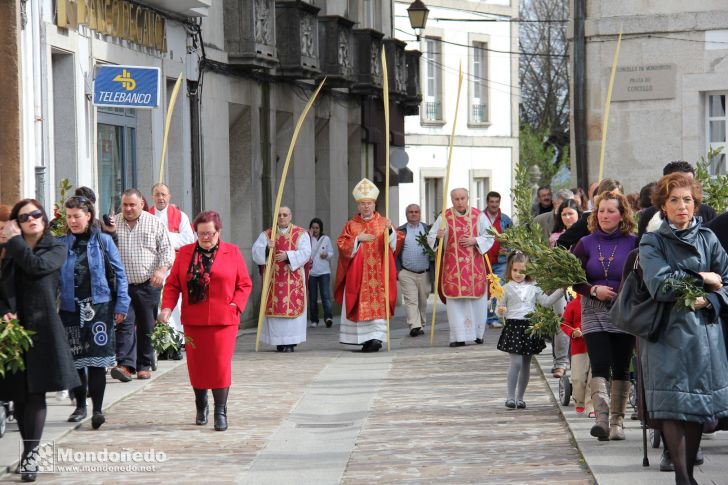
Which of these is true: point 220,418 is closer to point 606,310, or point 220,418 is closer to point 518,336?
point 518,336

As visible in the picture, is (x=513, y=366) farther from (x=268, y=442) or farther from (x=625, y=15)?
(x=625, y=15)

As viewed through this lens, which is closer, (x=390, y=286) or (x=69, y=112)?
(x=69, y=112)

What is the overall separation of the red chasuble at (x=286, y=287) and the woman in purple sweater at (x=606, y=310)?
877 centimetres

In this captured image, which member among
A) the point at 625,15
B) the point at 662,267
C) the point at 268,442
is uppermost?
the point at 625,15

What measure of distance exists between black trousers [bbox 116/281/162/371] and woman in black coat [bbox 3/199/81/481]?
4.47 m

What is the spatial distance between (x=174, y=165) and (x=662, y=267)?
13.9m

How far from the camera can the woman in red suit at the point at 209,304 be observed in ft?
35.8

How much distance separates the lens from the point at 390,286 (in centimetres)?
1892

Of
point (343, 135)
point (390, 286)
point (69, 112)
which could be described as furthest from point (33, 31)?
point (343, 135)

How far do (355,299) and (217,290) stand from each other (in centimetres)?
765

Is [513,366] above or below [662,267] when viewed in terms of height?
below

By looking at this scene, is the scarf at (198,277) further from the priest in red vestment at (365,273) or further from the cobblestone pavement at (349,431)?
the priest in red vestment at (365,273)

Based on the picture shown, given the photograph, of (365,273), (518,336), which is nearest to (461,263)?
(365,273)

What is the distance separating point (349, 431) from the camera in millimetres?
10984
